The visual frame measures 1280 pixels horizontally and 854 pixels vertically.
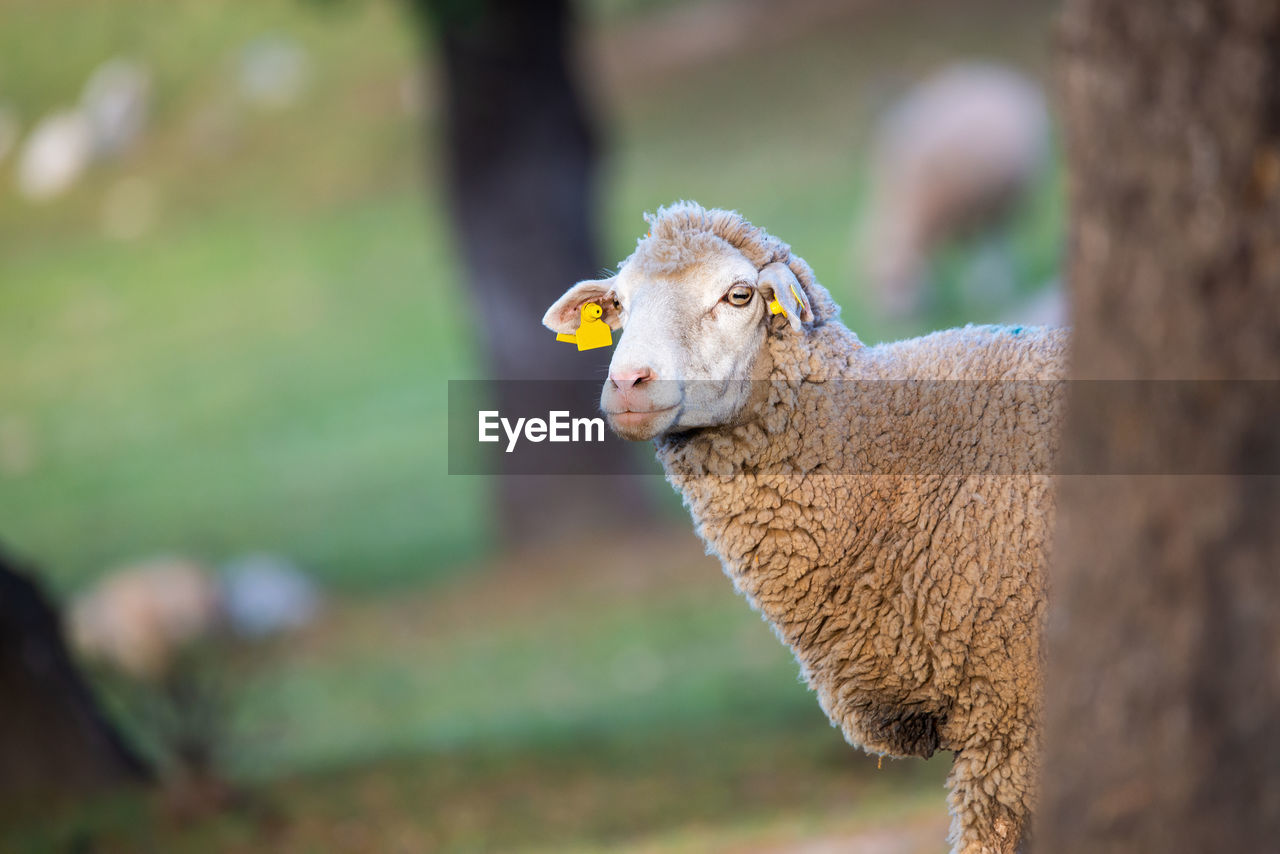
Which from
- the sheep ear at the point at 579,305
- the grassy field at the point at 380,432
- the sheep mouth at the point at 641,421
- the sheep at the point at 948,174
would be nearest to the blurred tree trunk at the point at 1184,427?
the sheep mouth at the point at 641,421

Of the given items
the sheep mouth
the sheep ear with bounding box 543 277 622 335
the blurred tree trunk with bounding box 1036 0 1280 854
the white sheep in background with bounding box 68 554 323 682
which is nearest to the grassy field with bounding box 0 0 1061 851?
the white sheep in background with bounding box 68 554 323 682

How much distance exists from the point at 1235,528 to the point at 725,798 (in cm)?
523

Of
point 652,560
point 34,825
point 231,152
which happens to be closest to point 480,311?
point 652,560

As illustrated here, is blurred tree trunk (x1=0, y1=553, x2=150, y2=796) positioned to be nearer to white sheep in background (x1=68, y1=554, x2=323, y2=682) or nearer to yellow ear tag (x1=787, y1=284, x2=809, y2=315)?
white sheep in background (x1=68, y1=554, x2=323, y2=682)

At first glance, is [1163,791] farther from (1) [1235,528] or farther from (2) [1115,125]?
(2) [1115,125]

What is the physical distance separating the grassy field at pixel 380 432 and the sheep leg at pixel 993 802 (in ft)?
7.24

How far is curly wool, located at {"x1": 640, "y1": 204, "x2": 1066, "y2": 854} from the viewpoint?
321 cm

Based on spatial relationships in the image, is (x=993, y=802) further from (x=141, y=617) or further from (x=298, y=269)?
(x=298, y=269)

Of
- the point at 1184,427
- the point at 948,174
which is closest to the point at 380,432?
the point at 948,174

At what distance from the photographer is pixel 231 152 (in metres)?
24.1

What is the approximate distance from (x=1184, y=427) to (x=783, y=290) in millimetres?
1384

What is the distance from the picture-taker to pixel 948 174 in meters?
14.8

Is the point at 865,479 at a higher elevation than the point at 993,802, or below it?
higher

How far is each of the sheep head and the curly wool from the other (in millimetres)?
14
